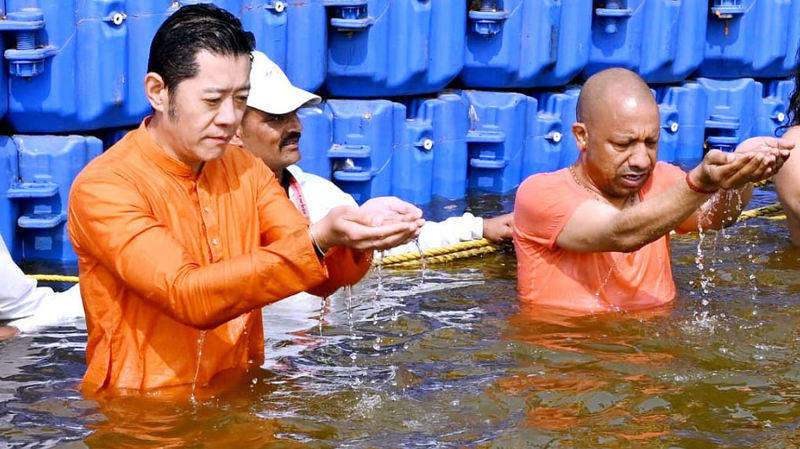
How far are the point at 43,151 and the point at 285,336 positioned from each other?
6.15 feet

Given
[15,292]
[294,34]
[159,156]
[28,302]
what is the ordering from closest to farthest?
1. [159,156]
2. [15,292]
3. [28,302]
4. [294,34]

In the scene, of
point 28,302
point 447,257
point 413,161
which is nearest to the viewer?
point 28,302

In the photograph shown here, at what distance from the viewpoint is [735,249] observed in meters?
7.26

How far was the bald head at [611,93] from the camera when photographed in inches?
210

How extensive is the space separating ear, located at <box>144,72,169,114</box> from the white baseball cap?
1.66 m

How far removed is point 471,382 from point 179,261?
1454 mm

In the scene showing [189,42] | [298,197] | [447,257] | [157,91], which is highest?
[189,42]

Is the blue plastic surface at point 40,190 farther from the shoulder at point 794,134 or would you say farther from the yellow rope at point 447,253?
the shoulder at point 794,134

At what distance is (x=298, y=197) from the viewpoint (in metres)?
5.89

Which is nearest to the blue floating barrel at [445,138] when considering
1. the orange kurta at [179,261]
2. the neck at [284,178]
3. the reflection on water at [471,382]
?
the reflection on water at [471,382]

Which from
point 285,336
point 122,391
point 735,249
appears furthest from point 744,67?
point 122,391

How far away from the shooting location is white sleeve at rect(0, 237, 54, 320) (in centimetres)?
535

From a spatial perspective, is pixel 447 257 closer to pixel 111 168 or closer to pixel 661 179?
pixel 661 179

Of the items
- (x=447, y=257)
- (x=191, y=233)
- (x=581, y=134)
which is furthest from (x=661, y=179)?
(x=191, y=233)
